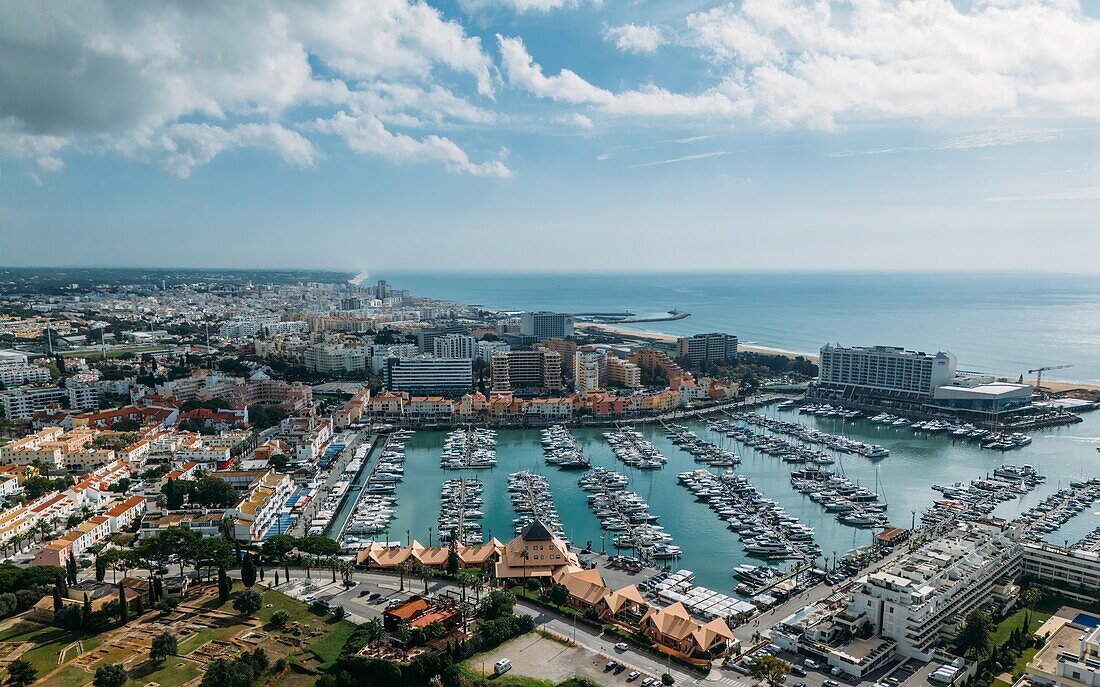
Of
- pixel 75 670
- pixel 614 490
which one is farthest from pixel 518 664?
pixel 614 490

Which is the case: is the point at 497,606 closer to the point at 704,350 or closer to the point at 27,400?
the point at 27,400

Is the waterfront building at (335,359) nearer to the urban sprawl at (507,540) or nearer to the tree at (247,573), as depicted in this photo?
the urban sprawl at (507,540)

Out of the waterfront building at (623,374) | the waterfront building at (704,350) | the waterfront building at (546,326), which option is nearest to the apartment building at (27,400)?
the waterfront building at (623,374)

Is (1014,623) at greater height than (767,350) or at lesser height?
lesser

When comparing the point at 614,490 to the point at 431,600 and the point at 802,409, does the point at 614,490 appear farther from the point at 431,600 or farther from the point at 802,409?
the point at 802,409

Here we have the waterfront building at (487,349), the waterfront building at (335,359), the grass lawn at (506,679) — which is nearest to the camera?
the grass lawn at (506,679)

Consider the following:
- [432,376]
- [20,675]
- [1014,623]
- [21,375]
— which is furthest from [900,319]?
[20,675]
